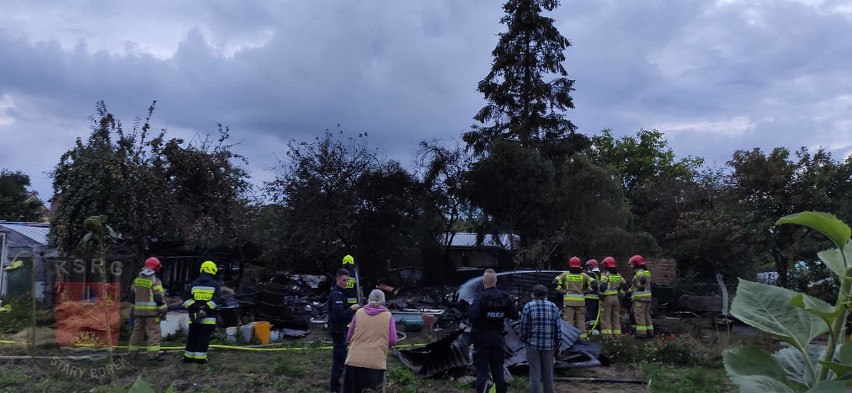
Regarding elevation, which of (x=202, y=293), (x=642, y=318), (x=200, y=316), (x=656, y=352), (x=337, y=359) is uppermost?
(x=202, y=293)

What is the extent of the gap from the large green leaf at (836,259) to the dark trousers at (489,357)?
7.67 meters

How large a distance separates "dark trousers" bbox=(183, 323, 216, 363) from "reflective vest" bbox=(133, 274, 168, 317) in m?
1.08

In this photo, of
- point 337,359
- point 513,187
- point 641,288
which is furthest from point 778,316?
point 513,187

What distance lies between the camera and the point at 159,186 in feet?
49.5

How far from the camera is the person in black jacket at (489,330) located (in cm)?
845

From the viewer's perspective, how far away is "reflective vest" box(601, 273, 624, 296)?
1353 cm

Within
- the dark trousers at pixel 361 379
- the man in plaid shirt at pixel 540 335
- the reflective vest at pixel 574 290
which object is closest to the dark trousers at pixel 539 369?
the man in plaid shirt at pixel 540 335

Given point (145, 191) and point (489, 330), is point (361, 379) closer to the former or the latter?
point (489, 330)

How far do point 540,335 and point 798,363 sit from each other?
7.80 meters

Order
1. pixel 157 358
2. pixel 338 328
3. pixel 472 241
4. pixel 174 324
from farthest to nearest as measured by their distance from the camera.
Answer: pixel 472 241
pixel 174 324
pixel 157 358
pixel 338 328

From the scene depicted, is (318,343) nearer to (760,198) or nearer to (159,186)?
(159,186)

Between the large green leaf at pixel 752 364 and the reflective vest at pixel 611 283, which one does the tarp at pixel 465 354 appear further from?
the large green leaf at pixel 752 364

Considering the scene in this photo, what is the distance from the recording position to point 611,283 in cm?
1370

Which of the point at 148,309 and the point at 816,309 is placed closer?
the point at 816,309
